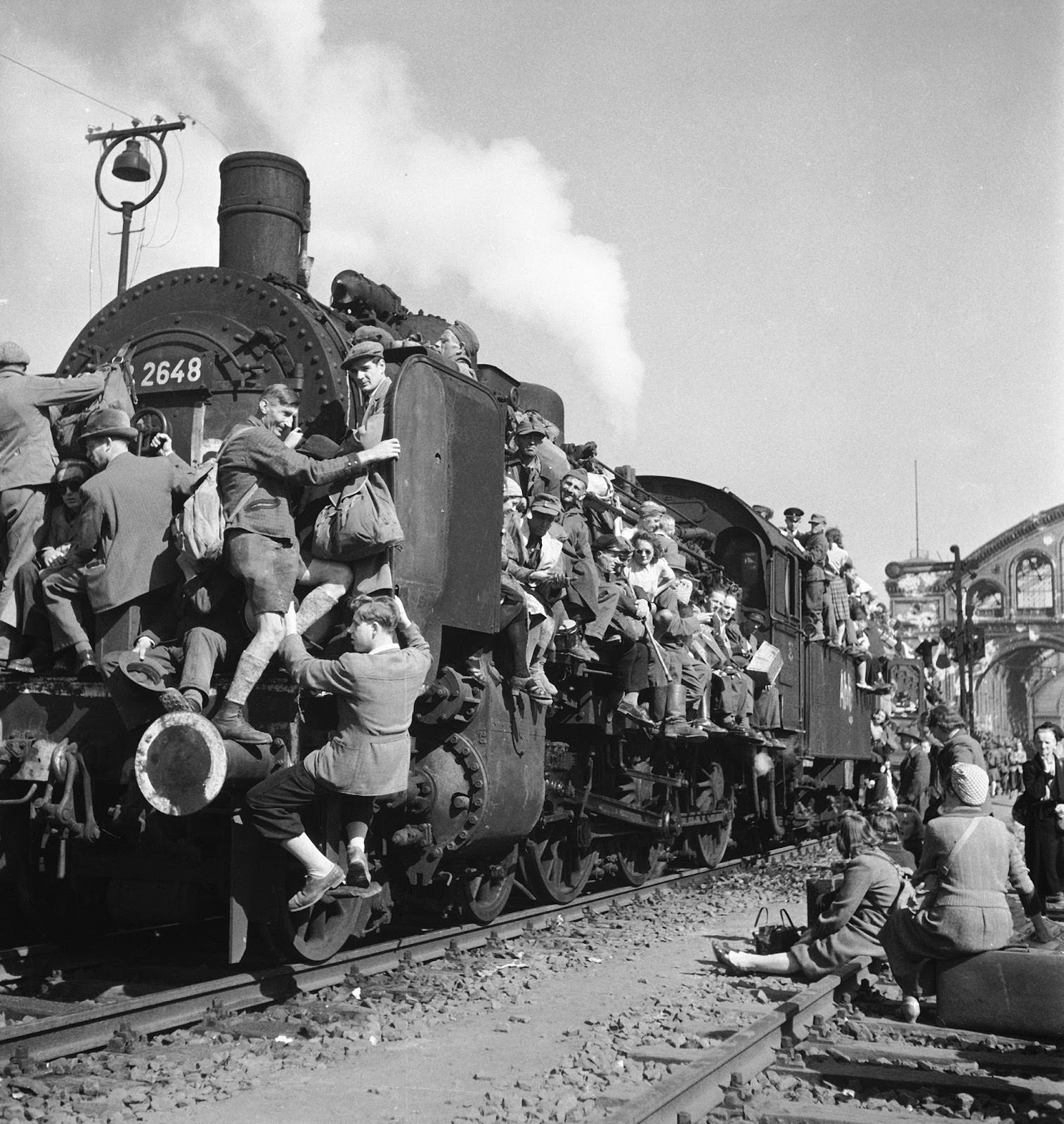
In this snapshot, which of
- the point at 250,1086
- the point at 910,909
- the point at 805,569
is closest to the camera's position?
the point at 250,1086

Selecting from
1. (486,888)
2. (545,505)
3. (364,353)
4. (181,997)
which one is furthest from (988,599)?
(181,997)

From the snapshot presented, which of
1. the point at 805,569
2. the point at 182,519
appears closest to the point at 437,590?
the point at 182,519

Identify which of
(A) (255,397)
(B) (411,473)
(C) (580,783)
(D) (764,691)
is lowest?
(C) (580,783)

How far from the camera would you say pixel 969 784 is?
5.47 m

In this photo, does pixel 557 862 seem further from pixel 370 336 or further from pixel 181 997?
pixel 370 336

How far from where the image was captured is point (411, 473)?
5.78 meters

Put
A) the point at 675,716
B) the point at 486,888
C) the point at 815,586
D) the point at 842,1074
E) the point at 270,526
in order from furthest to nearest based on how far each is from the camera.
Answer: the point at 815,586
the point at 675,716
the point at 486,888
the point at 270,526
the point at 842,1074

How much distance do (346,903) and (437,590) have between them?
157cm

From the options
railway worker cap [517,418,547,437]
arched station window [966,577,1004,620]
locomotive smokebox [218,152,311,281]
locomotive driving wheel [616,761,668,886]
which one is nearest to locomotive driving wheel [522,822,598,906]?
locomotive driving wheel [616,761,668,886]

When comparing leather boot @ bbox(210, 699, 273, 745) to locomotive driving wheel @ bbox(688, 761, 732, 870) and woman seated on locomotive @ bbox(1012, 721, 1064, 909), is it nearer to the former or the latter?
woman seated on locomotive @ bbox(1012, 721, 1064, 909)

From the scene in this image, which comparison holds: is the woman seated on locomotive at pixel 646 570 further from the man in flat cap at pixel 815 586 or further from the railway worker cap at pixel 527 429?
the man in flat cap at pixel 815 586

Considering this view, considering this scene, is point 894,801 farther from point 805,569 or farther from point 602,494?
point 602,494

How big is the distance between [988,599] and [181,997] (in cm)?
6033

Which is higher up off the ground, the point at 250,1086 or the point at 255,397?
the point at 255,397
